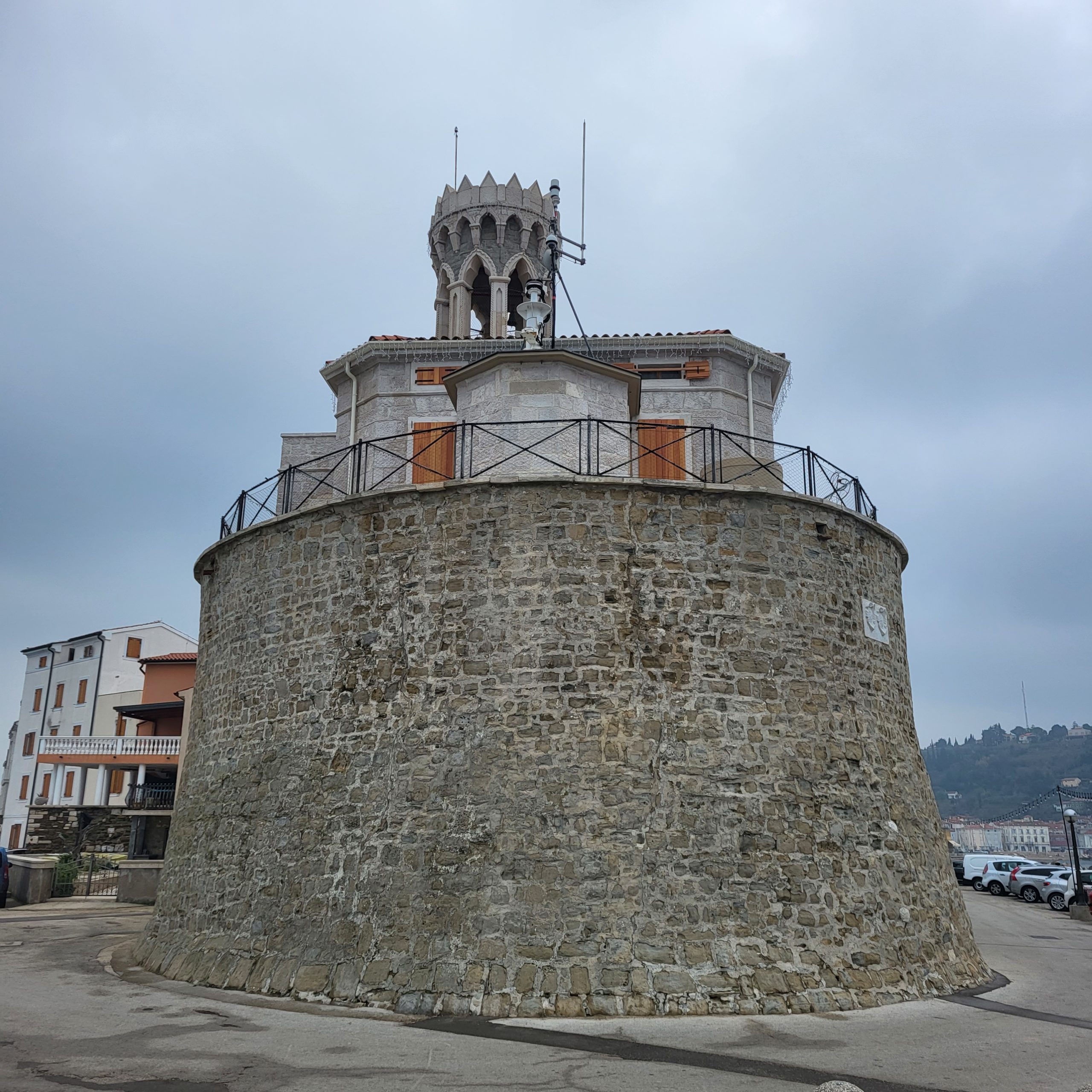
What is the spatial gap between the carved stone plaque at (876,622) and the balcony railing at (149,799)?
22598mm

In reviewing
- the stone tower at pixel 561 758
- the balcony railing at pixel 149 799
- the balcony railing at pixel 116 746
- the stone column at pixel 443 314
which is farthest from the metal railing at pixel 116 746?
the stone tower at pixel 561 758

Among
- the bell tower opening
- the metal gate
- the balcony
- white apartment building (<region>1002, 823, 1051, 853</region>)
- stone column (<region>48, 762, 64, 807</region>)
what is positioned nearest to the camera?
the bell tower opening

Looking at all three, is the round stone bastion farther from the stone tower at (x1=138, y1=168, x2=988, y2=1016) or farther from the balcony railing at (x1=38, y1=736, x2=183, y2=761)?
the balcony railing at (x1=38, y1=736, x2=183, y2=761)

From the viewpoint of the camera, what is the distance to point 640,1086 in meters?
8.45

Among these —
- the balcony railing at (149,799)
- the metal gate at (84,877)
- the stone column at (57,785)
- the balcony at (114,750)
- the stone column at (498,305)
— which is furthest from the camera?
the stone column at (57,785)

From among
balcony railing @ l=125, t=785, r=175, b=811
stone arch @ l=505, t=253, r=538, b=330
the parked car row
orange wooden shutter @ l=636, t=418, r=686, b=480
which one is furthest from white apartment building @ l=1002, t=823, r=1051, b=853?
orange wooden shutter @ l=636, t=418, r=686, b=480

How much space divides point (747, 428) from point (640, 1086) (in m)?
15.2

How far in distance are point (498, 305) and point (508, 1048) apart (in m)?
18.0

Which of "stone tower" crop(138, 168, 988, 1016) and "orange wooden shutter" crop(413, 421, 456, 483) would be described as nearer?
"stone tower" crop(138, 168, 988, 1016)

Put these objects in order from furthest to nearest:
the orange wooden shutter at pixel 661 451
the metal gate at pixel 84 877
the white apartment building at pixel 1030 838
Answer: the white apartment building at pixel 1030 838 → the metal gate at pixel 84 877 → the orange wooden shutter at pixel 661 451

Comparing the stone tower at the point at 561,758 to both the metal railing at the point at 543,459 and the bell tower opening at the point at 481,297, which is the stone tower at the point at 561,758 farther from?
the bell tower opening at the point at 481,297

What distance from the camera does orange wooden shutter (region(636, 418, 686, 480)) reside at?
18.0 m

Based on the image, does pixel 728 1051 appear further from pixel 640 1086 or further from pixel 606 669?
pixel 606 669

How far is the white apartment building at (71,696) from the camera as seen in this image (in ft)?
154
